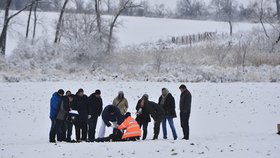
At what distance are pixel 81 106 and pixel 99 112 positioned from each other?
0.79m

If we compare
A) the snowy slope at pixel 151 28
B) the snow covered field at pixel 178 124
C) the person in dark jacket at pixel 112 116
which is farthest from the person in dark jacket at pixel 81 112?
the snowy slope at pixel 151 28

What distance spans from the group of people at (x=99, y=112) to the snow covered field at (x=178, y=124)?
803mm

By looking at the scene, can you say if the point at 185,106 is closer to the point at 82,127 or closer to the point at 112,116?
the point at 112,116

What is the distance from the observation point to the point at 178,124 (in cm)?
2164

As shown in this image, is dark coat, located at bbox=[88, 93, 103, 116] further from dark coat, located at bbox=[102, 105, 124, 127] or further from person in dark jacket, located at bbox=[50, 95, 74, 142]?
dark coat, located at bbox=[102, 105, 124, 127]

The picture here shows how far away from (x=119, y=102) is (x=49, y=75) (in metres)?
15.8

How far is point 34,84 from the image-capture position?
2798 centimetres

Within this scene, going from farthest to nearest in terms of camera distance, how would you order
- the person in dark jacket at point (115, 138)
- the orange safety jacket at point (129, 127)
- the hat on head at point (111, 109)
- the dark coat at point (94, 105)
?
the dark coat at point (94, 105)
the hat on head at point (111, 109)
the person in dark jacket at point (115, 138)
the orange safety jacket at point (129, 127)

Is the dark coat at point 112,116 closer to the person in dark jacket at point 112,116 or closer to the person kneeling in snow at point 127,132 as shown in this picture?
the person in dark jacket at point 112,116

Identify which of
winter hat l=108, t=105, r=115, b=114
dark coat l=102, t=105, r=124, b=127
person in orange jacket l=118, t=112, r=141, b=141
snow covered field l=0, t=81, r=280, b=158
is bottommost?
snow covered field l=0, t=81, r=280, b=158

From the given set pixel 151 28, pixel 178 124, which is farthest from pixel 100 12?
pixel 178 124

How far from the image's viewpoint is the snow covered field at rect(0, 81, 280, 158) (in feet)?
41.6

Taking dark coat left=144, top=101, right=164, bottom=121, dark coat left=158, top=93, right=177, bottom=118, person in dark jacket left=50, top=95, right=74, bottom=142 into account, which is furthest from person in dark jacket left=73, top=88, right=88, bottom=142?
dark coat left=158, top=93, right=177, bottom=118

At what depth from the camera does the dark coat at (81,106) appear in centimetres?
1578
